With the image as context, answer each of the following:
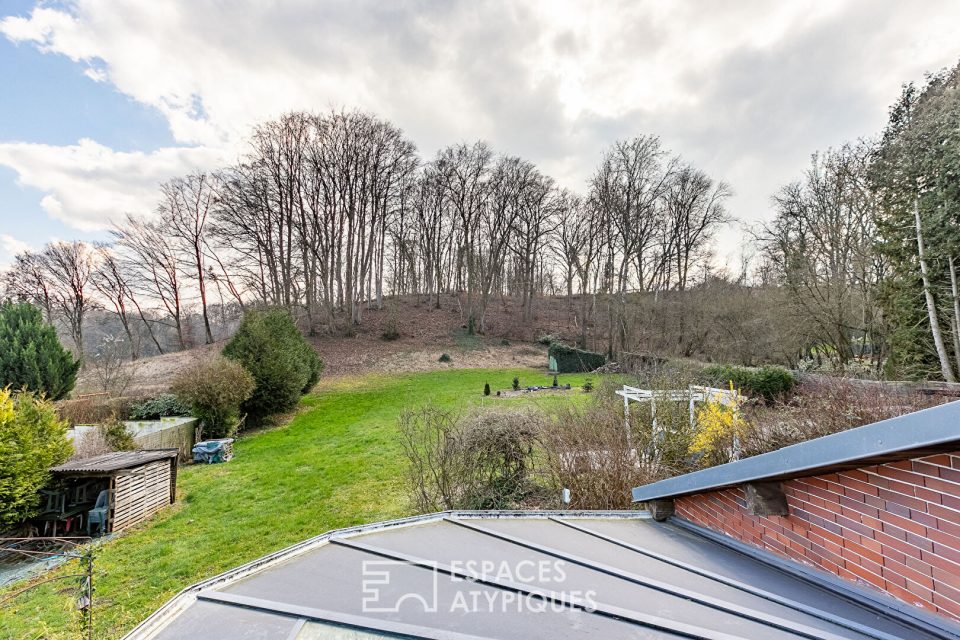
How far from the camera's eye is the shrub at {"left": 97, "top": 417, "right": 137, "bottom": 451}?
377 inches

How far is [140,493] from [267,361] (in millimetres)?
6872

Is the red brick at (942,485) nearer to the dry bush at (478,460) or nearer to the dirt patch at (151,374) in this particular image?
the dry bush at (478,460)

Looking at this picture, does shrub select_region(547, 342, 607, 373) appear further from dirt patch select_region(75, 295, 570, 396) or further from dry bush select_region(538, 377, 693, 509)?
dry bush select_region(538, 377, 693, 509)

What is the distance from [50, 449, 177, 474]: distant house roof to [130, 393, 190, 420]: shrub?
5.51 metres

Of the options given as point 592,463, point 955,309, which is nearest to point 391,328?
point 592,463

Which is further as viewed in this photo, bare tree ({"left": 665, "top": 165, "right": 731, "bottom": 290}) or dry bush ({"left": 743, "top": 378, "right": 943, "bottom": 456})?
bare tree ({"left": 665, "top": 165, "right": 731, "bottom": 290})

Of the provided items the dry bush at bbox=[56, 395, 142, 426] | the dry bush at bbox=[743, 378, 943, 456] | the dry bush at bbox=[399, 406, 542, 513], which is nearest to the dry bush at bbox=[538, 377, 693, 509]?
the dry bush at bbox=[399, 406, 542, 513]

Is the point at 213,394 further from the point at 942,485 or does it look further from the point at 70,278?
the point at 70,278

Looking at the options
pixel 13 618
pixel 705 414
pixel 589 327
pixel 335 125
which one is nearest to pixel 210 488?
pixel 13 618

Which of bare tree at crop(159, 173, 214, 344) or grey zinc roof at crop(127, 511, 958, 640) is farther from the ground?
bare tree at crop(159, 173, 214, 344)

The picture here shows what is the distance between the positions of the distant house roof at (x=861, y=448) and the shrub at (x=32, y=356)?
2009 cm

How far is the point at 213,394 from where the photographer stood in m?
11.9

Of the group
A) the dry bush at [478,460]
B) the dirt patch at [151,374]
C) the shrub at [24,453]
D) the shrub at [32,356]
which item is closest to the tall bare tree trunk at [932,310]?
the dry bush at [478,460]

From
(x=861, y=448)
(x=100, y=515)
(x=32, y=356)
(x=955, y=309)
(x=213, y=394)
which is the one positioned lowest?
(x=100, y=515)
